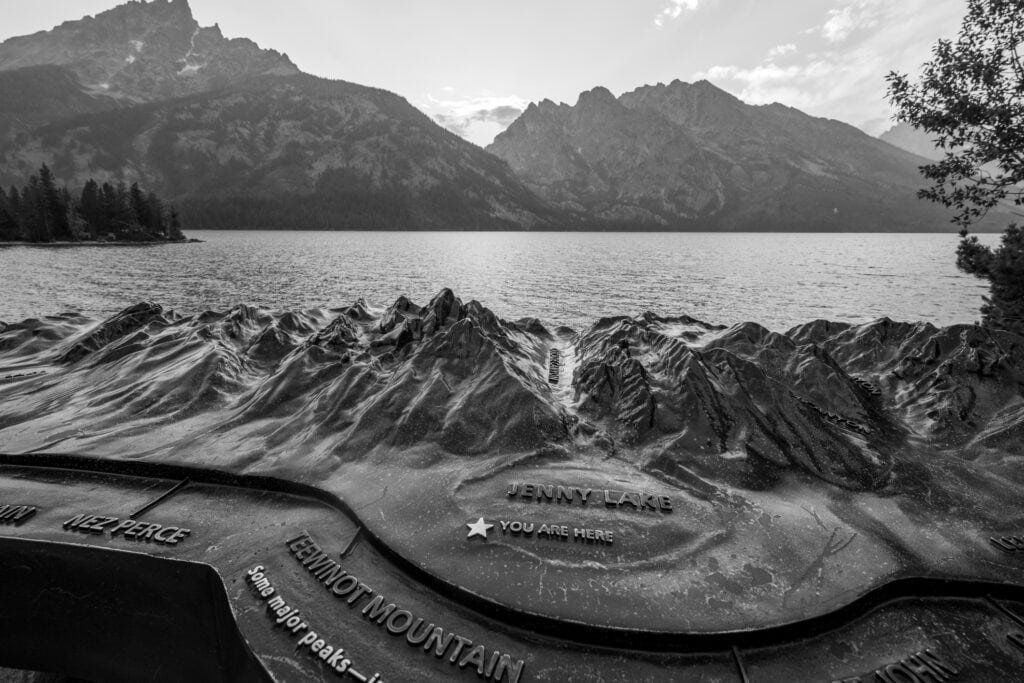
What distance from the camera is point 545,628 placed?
7.75 meters

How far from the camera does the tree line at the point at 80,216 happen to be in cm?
11725

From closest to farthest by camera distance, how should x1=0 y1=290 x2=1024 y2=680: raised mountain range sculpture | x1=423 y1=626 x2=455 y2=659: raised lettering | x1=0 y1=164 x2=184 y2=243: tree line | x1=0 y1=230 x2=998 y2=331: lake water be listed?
x1=423 y1=626 x2=455 y2=659: raised lettering, x1=0 y1=290 x2=1024 y2=680: raised mountain range sculpture, x1=0 y1=230 x2=998 y2=331: lake water, x1=0 y1=164 x2=184 y2=243: tree line

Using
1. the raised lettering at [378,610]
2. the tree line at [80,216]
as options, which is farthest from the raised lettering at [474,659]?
the tree line at [80,216]

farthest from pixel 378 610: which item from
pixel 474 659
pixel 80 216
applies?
pixel 80 216

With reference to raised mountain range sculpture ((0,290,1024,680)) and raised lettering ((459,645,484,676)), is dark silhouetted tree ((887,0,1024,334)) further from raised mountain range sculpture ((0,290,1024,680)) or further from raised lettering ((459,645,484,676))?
raised lettering ((459,645,484,676))

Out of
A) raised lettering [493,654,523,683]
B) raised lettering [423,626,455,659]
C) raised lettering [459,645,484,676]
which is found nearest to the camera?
raised lettering [493,654,523,683]

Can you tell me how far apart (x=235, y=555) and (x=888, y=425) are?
20.1 m

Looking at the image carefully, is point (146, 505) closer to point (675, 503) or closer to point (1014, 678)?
point (675, 503)

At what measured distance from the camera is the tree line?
11725 centimetres

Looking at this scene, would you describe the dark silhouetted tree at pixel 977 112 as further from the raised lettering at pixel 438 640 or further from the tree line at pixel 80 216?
the tree line at pixel 80 216

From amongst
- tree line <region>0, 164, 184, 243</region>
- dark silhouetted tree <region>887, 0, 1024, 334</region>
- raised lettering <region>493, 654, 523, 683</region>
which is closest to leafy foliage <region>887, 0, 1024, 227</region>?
dark silhouetted tree <region>887, 0, 1024, 334</region>

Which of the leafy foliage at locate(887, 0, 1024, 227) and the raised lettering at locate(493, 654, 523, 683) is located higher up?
the leafy foliage at locate(887, 0, 1024, 227)

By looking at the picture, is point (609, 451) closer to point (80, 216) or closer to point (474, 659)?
point (474, 659)

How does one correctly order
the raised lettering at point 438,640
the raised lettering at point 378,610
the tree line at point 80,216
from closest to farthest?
1. the raised lettering at point 438,640
2. the raised lettering at point 378,610
3. the tree line at point 80,216
